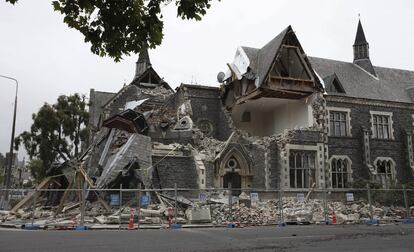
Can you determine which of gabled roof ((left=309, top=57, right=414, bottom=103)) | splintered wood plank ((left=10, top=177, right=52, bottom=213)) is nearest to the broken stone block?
splintered wood plank ((left=10, top=177, right=52, bottom=213))

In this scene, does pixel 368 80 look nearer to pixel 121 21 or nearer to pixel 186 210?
pixel 186 210

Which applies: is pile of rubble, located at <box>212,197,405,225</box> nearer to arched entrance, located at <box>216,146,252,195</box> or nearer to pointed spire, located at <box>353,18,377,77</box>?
arched entrance, located at <box>216,146,252,195</box>

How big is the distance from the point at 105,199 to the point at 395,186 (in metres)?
19.5

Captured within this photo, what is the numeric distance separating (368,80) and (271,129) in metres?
9.49

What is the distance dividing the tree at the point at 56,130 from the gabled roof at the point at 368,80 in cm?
A: 2331

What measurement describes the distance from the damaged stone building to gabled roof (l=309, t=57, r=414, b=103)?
0.12 metres

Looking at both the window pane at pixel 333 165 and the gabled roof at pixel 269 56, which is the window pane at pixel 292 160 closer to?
the window pane at pixel 333 165

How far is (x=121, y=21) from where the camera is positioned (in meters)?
5.99

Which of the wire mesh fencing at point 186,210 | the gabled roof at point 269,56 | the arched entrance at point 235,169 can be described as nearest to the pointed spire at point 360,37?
Answer: the gabled roof at point 269,56

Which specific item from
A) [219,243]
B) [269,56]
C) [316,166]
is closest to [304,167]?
[316,166]

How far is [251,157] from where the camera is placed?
28047 millimetres

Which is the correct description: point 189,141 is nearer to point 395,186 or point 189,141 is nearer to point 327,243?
point 395,186

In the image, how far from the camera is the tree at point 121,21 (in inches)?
231

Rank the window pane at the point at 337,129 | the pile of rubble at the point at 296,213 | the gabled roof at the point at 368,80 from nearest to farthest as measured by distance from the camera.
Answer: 1. the pile of rubble at the point at 296,213
2. the window pane at the point at 337,129
3. the gabled roof at the point at 368,80
